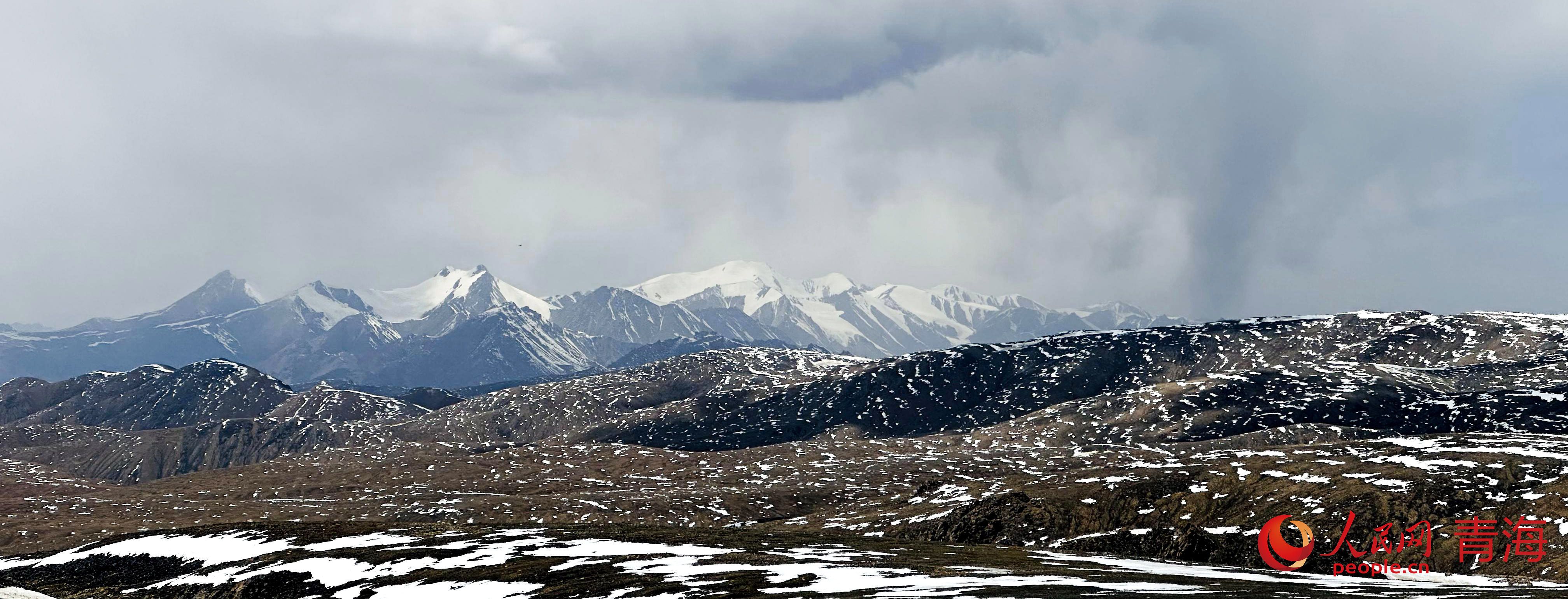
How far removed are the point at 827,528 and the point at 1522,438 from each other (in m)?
125

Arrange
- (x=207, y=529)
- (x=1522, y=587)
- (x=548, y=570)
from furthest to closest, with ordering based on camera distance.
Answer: (x=207, y=529)
(x=548, y=570)
(x=1522, y=587)

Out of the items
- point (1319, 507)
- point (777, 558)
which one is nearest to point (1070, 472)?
point (1319, 507)

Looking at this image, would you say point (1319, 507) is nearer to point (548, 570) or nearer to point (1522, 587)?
point (1522, 587)

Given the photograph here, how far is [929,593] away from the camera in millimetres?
64188

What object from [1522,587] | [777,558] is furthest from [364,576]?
[1522,587]

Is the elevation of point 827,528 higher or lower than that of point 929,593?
lower

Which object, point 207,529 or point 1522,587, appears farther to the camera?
point 207,529

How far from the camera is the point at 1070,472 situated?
183625 mm

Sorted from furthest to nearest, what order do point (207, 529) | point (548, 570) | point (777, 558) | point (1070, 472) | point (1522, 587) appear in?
point (1070, 472)
point (207, 529)
point (777, 558)
point (548, 570)
point (1522, 587)

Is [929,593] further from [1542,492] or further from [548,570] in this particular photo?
[1542,492]

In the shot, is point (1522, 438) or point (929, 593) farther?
point (1522, 438)

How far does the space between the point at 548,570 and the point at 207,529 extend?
7292cm

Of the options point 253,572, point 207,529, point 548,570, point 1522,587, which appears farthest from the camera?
point 207,529

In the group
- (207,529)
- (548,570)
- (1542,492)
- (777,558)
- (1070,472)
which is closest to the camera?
(548,570)
